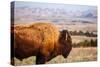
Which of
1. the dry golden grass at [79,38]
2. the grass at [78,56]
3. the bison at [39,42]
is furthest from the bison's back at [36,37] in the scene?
the dry golden grass at [79,38]

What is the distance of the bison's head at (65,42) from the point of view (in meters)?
2.22

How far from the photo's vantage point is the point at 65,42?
88.3 inches

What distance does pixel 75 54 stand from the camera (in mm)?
2275

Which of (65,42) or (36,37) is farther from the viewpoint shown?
(65,42)

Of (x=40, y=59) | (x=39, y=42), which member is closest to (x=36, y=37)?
(x=39, y=42)

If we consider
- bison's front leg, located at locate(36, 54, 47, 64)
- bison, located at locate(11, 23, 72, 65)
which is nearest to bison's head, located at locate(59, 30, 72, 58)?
bison, located at locate(11, 23, 72, 65)

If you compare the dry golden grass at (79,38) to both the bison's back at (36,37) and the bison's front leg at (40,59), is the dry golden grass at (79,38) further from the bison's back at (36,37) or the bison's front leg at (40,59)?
the bison's front leg at (40,59)

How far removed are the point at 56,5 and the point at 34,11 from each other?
10.5 inches

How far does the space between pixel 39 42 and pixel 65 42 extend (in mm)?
314

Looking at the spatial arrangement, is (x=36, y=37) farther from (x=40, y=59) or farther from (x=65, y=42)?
(x=65, y=42)

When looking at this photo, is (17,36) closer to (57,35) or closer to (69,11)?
(57,35)

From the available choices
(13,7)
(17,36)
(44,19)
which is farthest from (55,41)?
(13,7)

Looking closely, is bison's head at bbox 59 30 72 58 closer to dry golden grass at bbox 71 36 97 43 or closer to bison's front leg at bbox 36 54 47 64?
dry golden grass at bbox 71 36 97 43

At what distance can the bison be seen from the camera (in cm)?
204
